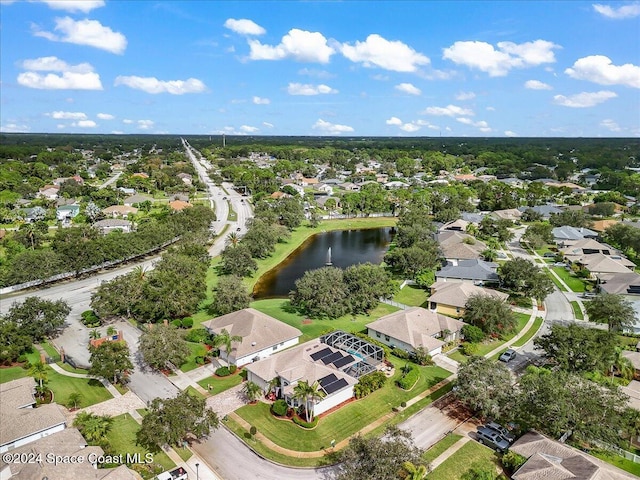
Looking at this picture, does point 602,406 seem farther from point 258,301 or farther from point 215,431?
point 258,301

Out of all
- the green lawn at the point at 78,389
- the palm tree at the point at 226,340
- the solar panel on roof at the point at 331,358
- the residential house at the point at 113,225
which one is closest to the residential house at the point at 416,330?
the solar panel on roof at the point at 331,358

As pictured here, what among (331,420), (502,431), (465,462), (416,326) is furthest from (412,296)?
(465,462)

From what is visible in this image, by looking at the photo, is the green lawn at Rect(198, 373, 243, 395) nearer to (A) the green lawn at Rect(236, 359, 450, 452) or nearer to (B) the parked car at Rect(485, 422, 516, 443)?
(A) the green lawn at Rect(236, 359, 450, 452)

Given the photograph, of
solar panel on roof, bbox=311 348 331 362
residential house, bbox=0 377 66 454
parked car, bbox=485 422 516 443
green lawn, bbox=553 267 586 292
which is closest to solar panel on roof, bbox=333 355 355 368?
solar panel on roof, bbox=311 348 331 362

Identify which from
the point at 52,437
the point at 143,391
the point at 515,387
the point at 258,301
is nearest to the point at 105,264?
the point at 258,301

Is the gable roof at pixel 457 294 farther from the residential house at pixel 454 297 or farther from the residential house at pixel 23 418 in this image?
the residential house at pixel 23 418
